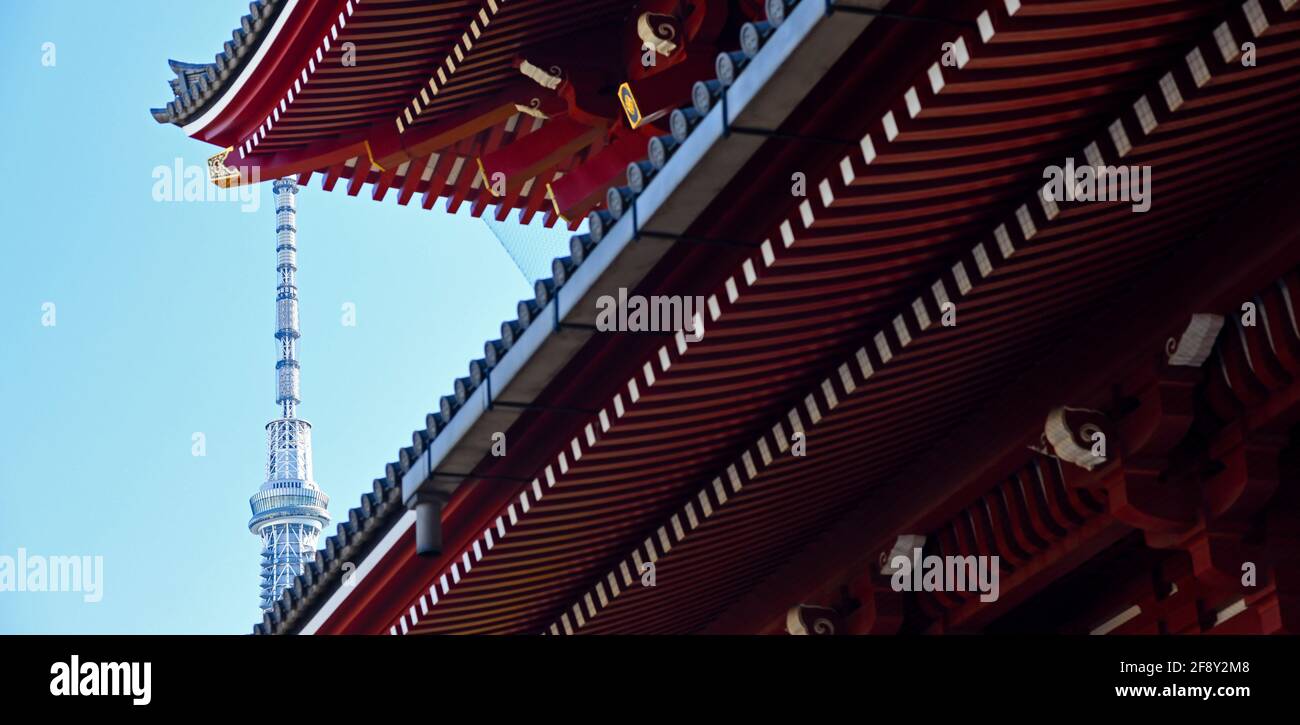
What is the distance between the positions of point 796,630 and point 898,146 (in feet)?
16.6

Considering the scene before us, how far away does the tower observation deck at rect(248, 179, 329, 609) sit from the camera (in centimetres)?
11738

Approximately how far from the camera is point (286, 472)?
119 metres

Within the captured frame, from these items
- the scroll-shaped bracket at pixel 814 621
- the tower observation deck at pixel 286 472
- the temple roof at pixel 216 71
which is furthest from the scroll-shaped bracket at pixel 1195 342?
the tower observation deck at pixel 286 472

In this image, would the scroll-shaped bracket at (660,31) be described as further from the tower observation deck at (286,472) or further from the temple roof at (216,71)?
the tower observation deck at (286,472)

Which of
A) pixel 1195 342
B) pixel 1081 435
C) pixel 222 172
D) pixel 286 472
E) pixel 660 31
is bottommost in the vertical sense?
pixel 1081 435

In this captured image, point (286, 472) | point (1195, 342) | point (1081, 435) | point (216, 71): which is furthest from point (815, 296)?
point (286, 472)

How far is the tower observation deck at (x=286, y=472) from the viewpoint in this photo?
117m

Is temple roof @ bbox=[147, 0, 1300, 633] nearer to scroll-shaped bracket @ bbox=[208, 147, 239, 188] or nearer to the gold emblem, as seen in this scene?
the gold emblem

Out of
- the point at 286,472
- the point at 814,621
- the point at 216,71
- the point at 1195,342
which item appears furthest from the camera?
the point at 286,472

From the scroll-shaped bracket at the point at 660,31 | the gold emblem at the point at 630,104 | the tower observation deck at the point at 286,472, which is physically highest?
the tower observation deck at the point at 286,472

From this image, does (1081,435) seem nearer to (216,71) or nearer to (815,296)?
(815,296)

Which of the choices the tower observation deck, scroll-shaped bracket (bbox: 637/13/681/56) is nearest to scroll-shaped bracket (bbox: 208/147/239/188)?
scroll-shaped bracket (bbox: 637/13/681/56)

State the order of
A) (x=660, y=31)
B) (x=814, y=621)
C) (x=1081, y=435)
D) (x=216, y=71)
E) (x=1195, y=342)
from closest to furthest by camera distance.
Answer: (x=1195, y=342), (x=1081, y=435), (x=814, y=621), (x=660, y=31), (x=216, y=71)

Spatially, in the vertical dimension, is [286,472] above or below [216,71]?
above
